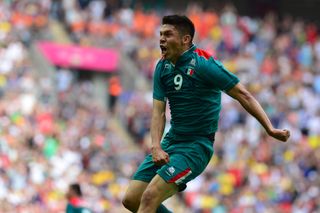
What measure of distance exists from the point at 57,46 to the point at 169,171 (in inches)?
623

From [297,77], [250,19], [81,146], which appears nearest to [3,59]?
[81,146]

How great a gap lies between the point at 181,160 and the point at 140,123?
44.7 feet

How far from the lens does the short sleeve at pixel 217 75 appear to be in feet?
28.4

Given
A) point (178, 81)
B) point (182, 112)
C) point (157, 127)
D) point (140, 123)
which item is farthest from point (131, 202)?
point (140, 123)

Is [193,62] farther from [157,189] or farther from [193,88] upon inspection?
[157,189]

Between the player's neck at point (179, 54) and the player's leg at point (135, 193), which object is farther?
the player's leg at point (135, 193)

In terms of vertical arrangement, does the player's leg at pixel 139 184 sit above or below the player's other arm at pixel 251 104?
below

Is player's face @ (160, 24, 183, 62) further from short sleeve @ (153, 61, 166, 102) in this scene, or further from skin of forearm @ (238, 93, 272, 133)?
skin of forearm @ (238, 93, 272, 133)

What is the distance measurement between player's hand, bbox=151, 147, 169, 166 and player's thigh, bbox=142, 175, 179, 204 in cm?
15

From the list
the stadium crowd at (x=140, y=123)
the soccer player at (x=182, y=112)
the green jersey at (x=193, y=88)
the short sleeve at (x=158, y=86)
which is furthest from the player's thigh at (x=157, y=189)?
the stadium crowd at (x=140, y=123)

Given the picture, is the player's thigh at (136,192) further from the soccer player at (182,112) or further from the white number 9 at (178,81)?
the white number 9 at (178,81)

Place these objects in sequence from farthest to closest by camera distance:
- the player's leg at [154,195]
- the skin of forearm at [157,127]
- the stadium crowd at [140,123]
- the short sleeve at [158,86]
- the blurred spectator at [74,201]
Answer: the stadium crowd at [140,123], the blurred spectator at [74,201], the short sleeve at [158,86], the skin of forearm at [157,127], the player's leg at [154,195]

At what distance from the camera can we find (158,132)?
8.87 m

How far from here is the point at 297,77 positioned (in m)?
24.2
